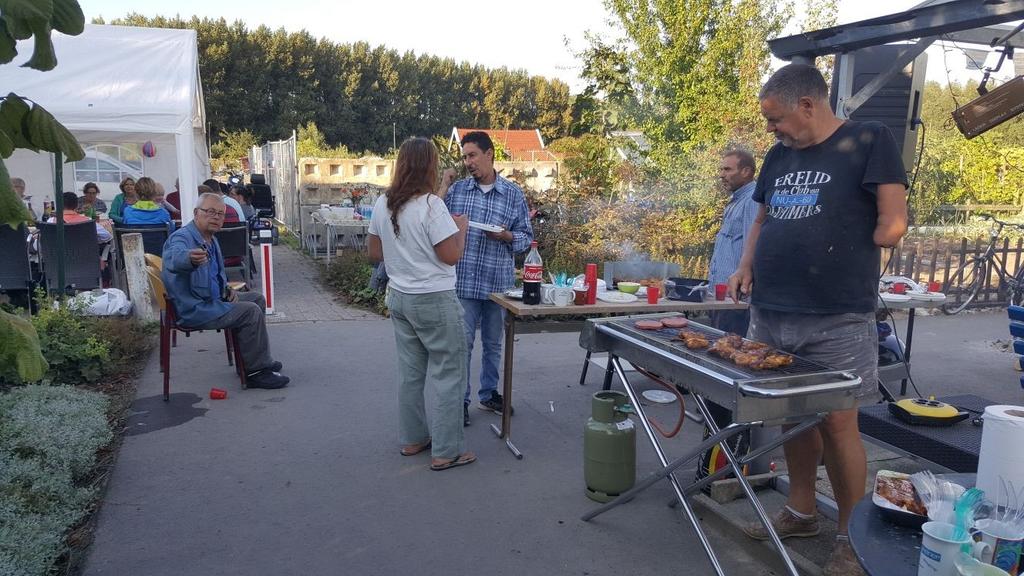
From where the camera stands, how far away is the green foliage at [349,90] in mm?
39812

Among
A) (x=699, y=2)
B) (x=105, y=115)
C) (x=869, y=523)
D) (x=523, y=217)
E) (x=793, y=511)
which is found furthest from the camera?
(x=699, y=2)

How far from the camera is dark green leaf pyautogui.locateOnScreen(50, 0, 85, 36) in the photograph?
2.19m

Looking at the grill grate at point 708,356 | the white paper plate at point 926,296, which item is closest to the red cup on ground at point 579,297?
the grill grate at point 708,356

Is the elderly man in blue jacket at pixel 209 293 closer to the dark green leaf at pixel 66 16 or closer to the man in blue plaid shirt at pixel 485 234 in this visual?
Answer: the man in blue plaid shirt at pixel 485 234

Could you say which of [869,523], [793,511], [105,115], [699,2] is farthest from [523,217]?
[699,2]

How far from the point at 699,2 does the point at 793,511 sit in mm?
10600

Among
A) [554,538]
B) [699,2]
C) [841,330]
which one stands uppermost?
[699,2]

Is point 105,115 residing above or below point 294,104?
below

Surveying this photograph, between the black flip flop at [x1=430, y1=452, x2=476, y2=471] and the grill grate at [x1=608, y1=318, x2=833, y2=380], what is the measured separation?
1.37 m

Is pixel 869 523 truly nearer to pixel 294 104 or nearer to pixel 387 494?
pixel 387 494

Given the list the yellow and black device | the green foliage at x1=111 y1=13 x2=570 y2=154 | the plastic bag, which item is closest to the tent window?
the plastic bag

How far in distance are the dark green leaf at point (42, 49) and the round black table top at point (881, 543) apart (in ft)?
8.50

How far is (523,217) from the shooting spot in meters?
4.75

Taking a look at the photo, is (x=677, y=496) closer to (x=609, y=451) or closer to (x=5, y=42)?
(x=609, y=451)
